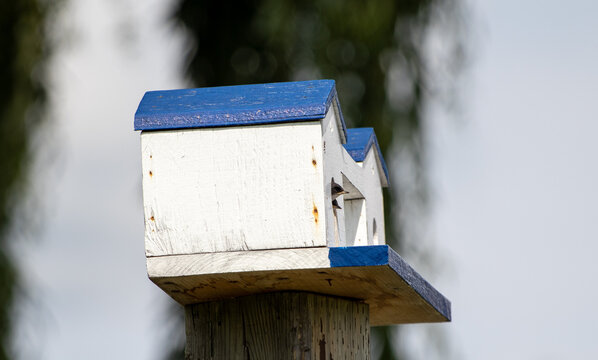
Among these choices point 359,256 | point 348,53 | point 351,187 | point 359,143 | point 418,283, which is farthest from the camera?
point 348,53

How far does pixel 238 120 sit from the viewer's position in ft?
5.91

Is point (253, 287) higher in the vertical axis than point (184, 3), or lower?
lower

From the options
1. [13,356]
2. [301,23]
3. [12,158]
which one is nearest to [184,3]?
[301,23]

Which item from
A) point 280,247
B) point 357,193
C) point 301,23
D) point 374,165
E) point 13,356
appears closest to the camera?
point 280,247

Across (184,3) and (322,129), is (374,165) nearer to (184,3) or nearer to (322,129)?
(322,129)

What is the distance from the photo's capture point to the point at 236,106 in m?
1.82

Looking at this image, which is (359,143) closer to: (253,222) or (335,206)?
(335,206)

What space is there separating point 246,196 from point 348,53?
6.60 feet

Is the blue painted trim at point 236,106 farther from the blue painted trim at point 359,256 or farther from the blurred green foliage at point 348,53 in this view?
the blurred green foliage at point 348,53

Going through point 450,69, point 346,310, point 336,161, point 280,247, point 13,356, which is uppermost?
point 450,69

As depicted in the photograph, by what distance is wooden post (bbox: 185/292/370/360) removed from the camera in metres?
1.83

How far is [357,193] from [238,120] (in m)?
0.54

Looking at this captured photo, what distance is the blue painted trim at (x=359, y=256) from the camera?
171cm

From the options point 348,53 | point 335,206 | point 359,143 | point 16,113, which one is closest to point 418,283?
point 335,206
